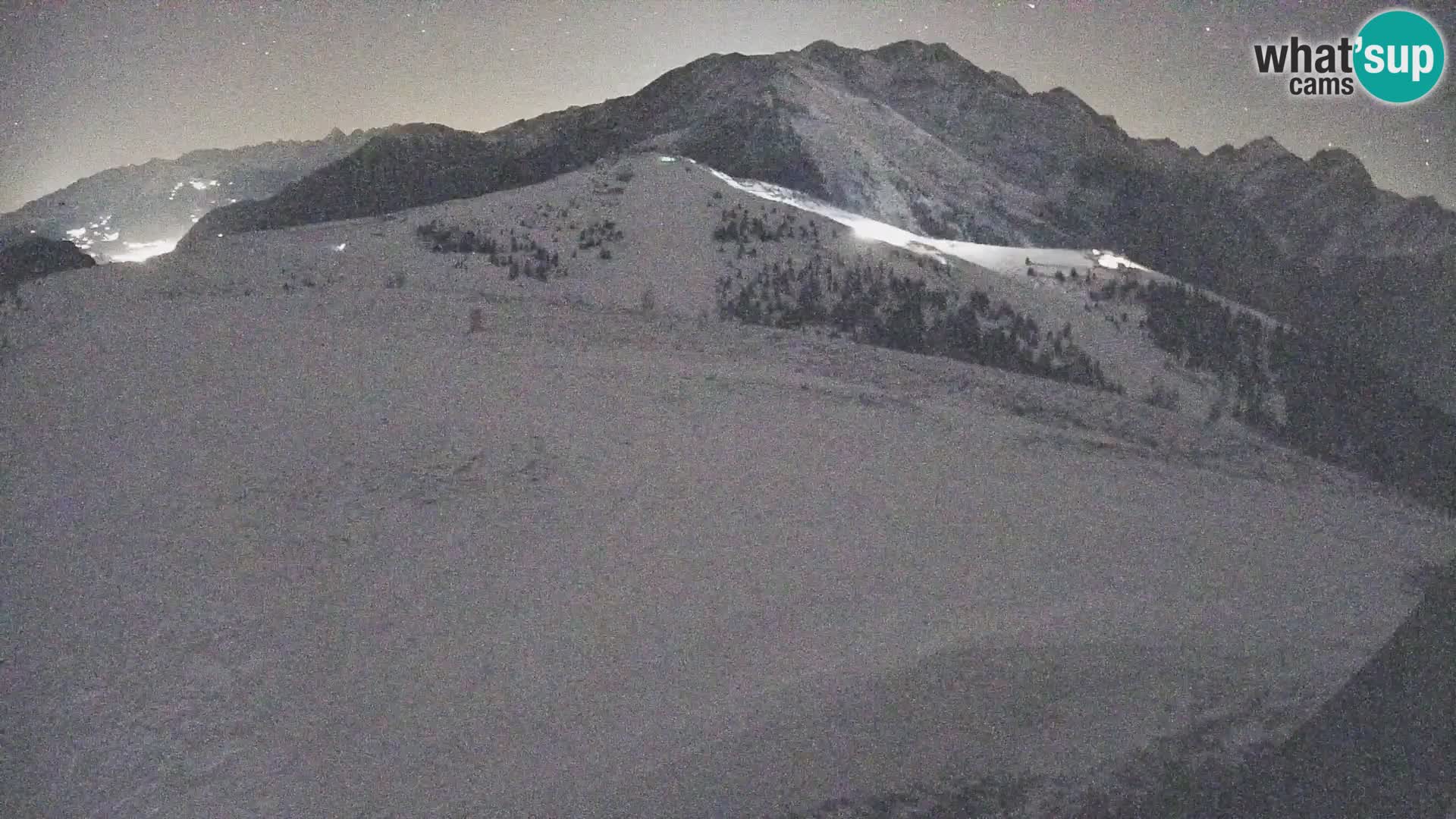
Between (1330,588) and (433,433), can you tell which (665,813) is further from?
(1330,588)

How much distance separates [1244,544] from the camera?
26.1 ft

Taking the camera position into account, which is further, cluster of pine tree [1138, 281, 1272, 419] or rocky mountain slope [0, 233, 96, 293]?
rocky mountain slope [0, 233, 96, 293]

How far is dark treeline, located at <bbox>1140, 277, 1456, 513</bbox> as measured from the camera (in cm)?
1396

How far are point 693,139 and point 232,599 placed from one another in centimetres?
4020

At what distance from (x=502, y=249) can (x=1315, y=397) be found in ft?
55.9

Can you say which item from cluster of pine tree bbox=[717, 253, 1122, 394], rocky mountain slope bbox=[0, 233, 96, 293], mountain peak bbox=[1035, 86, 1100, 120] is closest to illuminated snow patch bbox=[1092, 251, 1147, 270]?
cluster of pine tree bbox=[717, 253, 1122, 394]

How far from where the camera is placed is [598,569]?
21.3ft

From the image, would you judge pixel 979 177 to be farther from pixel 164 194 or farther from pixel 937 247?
pixel 164 194

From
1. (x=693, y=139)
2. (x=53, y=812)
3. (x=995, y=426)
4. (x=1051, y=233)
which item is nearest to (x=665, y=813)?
(x=53, y=812)

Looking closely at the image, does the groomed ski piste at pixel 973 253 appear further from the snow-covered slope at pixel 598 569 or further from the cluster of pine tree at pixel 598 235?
the snow-covered slope at pixel 598 569

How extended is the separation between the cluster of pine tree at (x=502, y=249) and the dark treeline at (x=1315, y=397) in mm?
12812

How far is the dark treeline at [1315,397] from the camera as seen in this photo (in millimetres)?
13961

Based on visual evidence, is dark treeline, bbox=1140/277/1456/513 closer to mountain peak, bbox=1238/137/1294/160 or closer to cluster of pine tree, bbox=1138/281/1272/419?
cluster of pine tree, bbox=1138/281/1272/419

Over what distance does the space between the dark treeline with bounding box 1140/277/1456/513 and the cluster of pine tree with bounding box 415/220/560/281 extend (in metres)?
12.8
